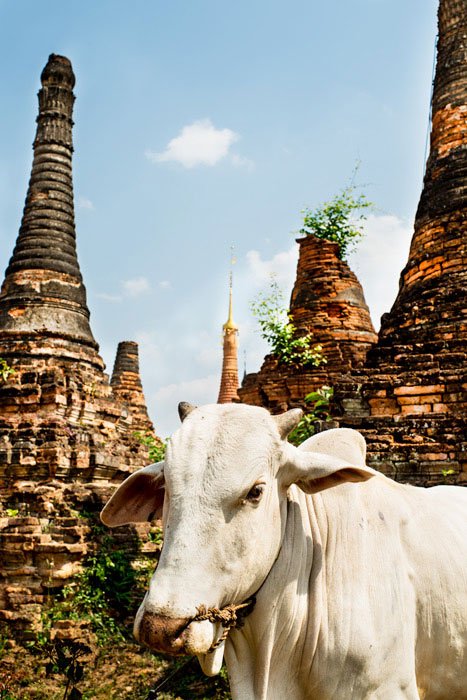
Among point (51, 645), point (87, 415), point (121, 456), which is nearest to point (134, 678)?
point (51, 645)

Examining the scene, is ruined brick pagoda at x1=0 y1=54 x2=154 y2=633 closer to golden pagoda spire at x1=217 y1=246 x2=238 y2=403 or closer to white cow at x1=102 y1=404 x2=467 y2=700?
white cow at x1=102 y1=404 x2=467 y2=700

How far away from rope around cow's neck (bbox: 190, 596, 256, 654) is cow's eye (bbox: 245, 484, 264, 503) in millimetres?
368

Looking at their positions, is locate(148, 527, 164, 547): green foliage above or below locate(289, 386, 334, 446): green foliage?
Answer: below

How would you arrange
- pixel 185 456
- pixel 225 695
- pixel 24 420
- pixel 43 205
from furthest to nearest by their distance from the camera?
pixel 43 205
pixel 24 420
pixel 225 695
pixel 185 456

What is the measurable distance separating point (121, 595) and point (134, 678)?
1.41 metres

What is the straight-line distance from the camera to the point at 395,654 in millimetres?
2729

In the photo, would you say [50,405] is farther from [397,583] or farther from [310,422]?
[397,583]

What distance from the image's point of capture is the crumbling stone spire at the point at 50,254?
12.1m

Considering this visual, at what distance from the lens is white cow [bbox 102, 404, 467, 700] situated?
8.04ft

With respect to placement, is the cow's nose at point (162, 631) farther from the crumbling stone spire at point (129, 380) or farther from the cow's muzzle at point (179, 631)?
the crumbling stone spire at point (129, 380)

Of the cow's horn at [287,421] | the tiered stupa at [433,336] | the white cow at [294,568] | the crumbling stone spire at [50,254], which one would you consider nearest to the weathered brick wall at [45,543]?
the crumbling stone spire at [50,254]

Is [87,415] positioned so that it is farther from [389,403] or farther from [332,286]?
[332,286]

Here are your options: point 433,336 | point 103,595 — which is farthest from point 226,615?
point 433,336

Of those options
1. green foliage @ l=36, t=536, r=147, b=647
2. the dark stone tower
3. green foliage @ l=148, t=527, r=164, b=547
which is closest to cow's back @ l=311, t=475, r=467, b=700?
green foliage @ l=36, t=536, r=147, b=647
